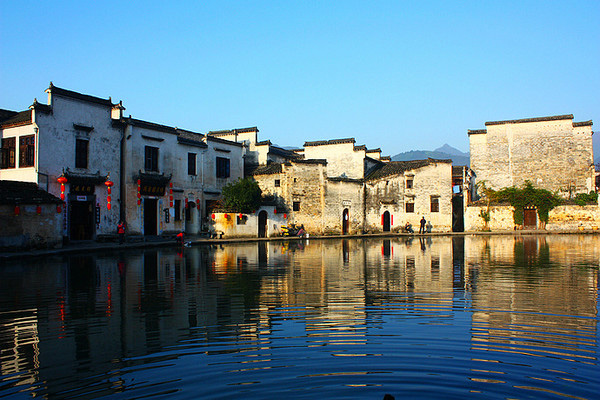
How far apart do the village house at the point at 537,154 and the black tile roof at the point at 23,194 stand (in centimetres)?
3418

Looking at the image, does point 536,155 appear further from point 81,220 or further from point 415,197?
point 81,220

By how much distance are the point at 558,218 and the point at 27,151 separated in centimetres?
3602

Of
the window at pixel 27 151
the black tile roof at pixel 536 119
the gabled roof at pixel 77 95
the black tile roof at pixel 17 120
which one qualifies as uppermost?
the black tile roof at pixel 536 119

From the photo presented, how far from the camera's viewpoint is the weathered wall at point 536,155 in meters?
40.3

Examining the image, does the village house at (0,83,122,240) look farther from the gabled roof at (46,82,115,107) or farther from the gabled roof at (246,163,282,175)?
the gabled roof at (246,163,282,175)

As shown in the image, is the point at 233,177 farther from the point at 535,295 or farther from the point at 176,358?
the point at 176,358

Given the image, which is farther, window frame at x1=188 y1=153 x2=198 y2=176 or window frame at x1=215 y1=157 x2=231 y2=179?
window frame at x1=215 y1=157 x2=231 y2=179

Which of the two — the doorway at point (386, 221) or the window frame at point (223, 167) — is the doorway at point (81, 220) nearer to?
the window frame at point (223, 167)

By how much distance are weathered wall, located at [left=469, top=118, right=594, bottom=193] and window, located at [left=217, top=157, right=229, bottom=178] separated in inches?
851

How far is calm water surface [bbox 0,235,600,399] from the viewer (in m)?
4.57

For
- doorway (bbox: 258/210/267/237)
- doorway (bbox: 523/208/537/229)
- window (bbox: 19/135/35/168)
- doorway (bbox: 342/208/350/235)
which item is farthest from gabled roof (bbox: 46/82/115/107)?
doorway (bbox: 523/208/537/229)

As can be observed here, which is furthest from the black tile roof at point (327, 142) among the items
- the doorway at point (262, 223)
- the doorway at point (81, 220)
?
the doorway at point (81, 220)

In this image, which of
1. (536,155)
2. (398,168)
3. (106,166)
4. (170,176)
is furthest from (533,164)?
(106,166)

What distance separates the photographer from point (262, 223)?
1377 inches
